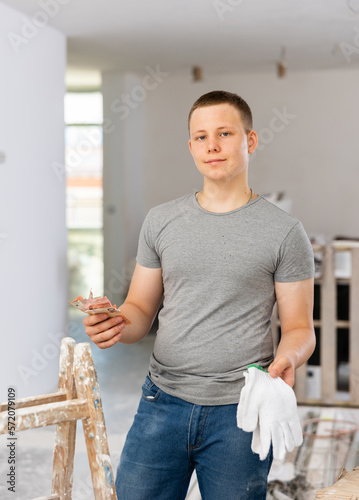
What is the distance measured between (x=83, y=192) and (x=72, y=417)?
7.93m

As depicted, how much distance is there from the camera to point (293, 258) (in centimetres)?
148

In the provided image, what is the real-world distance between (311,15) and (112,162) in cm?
344

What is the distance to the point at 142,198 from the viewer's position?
7.80 m

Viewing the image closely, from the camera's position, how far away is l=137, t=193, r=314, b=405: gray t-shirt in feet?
4.85

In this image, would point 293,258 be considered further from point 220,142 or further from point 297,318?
point 220,142

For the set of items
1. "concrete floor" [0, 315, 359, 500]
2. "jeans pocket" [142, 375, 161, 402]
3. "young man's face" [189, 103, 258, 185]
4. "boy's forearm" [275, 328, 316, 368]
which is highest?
"young man's face" [189, 103, 258, 185]

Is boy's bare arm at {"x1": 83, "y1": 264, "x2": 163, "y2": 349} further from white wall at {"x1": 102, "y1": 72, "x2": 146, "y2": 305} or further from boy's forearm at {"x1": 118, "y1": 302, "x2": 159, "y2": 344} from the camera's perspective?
white wall at {"x1": 102, "y1": 72, "x2": 146, "y2": 305}

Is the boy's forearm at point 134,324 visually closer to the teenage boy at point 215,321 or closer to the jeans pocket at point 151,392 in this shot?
the teenage boy at point 215,321

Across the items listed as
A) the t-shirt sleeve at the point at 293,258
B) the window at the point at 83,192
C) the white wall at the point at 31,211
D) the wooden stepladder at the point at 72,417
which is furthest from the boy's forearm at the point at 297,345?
the window at the point at 83,192

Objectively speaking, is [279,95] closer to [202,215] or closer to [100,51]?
[100,51]

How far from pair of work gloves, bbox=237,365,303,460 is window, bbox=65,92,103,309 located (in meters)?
7.04

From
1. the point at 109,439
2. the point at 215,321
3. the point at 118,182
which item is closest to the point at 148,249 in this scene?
the point at 215,321

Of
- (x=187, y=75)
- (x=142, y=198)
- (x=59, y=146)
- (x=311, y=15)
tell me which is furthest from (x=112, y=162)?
(x=311, y=15)

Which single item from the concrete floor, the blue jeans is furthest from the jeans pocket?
the concrete floor
